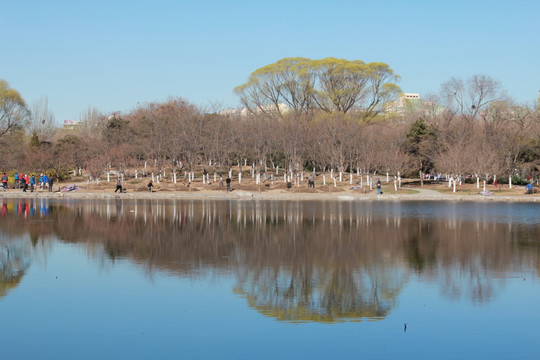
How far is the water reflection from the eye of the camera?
17458 mm

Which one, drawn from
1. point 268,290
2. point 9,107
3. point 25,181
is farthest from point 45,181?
point 268,290

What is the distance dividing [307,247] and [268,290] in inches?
297

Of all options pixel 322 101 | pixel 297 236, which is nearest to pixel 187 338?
pixel 297 236

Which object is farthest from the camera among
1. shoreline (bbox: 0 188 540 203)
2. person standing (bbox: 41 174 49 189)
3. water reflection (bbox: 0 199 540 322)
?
person standing (bbox: 41 174 49 189)

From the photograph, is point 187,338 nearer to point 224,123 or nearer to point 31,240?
point 31,240

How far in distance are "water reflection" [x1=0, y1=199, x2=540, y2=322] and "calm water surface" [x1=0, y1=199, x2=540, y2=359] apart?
85 mm

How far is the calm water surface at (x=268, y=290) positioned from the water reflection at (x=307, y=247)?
0.08 meters

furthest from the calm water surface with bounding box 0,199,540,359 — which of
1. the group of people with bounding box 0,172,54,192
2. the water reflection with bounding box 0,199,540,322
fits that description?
the group of people with bounding box 0,172,54,192

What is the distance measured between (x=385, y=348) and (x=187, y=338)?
4.01 m

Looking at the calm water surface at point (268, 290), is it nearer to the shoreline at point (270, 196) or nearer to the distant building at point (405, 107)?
the shoreline at point (270, 196)

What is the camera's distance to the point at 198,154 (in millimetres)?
73812

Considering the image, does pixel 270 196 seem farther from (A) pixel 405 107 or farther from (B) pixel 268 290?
(A) pixel 405 107

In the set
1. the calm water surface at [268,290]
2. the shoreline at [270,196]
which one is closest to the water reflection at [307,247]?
the calm water surface at [268,290]

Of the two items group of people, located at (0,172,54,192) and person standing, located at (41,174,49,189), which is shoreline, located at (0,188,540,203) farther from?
person standing, located at (41,174,49,189)
